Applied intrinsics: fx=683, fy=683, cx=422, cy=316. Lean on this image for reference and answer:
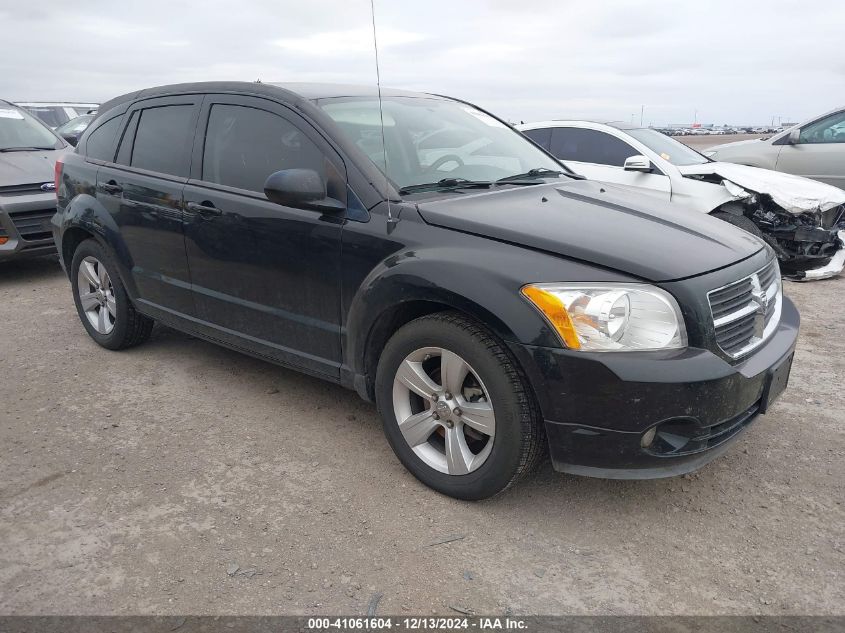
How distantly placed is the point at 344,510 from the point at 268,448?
70cm

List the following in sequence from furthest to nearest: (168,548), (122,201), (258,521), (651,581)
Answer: (122,201)
(258,521)
(168,548)
(651,581)

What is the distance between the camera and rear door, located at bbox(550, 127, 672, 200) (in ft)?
22.7

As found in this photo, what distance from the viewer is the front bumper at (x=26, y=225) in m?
6.45

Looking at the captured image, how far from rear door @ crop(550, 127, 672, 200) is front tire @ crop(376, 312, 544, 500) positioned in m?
4.62

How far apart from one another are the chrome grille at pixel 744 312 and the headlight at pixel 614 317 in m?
0.21

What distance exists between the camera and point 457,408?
2727 mm

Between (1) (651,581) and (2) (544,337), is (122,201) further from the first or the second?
(1) (651,581)

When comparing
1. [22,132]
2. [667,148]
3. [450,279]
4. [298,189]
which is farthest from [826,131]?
[22,132]

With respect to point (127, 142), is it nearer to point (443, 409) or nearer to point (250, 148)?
point (250, 148)

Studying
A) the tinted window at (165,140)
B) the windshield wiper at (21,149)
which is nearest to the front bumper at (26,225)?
the windshield wiper at (21,149)

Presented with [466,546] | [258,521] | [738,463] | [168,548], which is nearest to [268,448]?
[258,521]

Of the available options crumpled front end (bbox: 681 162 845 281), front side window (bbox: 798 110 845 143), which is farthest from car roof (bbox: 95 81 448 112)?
front side window (bbox: 798 110 845 143)

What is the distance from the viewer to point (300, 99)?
3355mm

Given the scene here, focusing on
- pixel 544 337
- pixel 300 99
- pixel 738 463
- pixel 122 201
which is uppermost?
pixel 300 99
